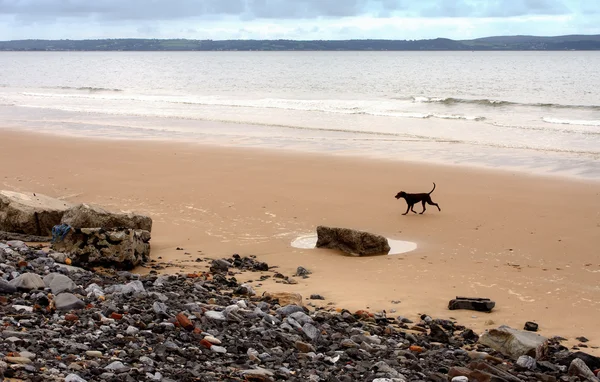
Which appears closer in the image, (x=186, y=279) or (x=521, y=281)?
(x=186, y=279)

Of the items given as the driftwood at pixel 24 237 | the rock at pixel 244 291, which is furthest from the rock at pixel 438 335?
the driftwood at pixel 24 237

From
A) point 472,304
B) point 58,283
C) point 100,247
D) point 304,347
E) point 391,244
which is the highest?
point 58,283

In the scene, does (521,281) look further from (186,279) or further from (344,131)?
(344,131)

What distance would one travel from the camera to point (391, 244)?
11047 mm

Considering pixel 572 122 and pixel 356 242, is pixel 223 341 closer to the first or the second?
pixel 356 242

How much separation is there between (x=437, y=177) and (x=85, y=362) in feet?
42.0

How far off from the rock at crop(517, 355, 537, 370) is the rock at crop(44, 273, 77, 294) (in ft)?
13.7

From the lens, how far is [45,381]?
15.3 ft

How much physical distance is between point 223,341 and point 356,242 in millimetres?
4462

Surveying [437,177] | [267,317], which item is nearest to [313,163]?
[437,177]

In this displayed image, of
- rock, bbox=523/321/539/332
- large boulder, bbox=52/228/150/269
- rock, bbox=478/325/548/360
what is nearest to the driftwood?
large boulder, bbox=52/228/150/269

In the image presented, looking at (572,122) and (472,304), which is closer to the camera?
(472,304)

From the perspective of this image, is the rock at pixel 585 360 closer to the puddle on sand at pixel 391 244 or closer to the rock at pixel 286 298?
the rock at pixel 286 298

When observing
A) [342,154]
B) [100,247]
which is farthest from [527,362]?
[342,154]
